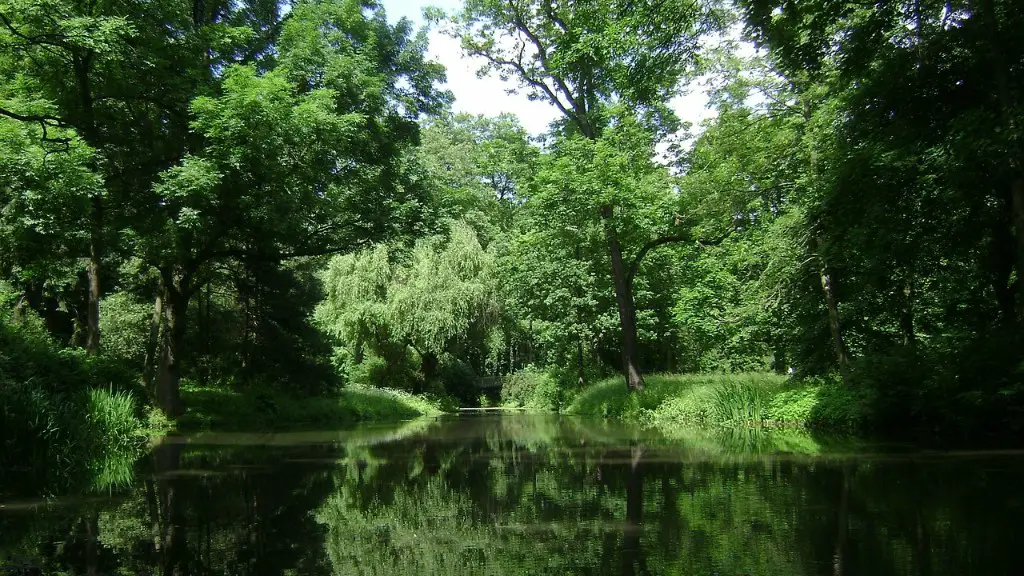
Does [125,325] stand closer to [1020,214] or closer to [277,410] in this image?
[277,410]

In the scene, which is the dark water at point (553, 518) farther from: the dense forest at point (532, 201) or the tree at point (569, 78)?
the tree at point (569, 78)

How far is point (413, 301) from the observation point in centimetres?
2642

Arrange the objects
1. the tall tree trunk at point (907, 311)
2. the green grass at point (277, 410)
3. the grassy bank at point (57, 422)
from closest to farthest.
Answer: the grassy bank at point (57, 422)
the tall tree trunk at point (907, 311)
the green grass at point (277, 410)

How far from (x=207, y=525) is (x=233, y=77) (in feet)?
37.7

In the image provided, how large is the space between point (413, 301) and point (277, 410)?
8.02 metres

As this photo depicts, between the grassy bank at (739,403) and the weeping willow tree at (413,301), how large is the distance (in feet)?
26.0

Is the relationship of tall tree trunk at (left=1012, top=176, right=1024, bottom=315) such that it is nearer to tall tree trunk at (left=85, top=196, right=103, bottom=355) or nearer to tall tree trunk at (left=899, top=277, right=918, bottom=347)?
tall tree trunk at (left=899, top=277, right=918, bottom=347)

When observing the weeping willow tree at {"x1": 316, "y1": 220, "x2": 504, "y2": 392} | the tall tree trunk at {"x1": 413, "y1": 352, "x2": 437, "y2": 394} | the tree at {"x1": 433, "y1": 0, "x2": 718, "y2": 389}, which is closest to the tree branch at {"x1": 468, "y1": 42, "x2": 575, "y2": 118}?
the tree at {"x1": 433, "y1": 0, "x2": 718, "y2": 389}

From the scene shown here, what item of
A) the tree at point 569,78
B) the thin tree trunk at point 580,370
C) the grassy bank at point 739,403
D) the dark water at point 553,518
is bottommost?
the dark water at point 553,518

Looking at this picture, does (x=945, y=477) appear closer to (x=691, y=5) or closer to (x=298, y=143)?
(x=691, y=5)

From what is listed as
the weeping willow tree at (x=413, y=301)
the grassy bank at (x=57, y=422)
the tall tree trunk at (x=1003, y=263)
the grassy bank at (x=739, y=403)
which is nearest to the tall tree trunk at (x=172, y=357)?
the grassy bank at (x=57, y=422)

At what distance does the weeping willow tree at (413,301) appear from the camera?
2634cm

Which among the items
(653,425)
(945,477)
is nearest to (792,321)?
(653,425)

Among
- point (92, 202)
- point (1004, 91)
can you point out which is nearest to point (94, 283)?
point (92, 202)
